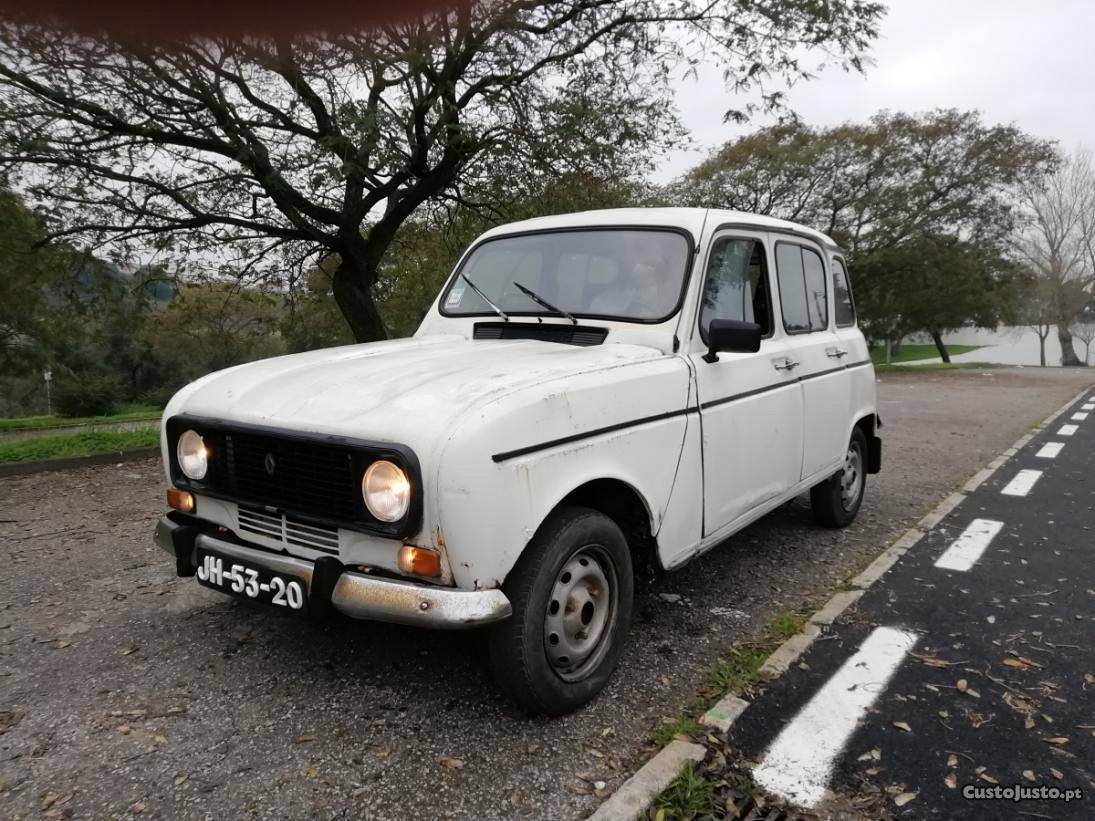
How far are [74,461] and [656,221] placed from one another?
708 centimetres

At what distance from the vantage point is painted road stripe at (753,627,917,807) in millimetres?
2244

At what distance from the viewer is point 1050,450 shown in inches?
331

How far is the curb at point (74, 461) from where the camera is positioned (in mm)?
7121

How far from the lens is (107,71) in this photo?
8.16m

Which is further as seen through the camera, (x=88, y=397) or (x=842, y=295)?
(x=88, y=397)

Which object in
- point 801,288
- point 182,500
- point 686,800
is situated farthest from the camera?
point 801,288

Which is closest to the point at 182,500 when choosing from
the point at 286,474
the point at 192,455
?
the point at 192,455

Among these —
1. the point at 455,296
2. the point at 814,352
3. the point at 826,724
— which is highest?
the point at 455,296

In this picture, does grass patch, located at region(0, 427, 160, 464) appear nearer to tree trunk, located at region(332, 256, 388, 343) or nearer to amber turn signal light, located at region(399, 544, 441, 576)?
tree trunk, located at region(332, 256, 388, 343)

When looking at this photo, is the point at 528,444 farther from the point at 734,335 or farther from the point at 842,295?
the point at 842,295

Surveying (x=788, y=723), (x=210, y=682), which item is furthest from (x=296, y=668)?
(x=788, y=723)

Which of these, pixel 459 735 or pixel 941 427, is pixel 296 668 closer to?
pixel 459 735

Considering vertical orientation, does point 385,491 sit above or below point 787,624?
above

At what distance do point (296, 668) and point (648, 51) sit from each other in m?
9.75
